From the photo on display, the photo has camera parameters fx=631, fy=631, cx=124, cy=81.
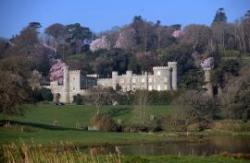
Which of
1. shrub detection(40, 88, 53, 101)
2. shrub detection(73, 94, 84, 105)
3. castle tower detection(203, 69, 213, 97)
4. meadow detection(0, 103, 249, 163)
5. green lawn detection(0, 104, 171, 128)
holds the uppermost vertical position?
castle tower detection(203, 69, 213, 97)

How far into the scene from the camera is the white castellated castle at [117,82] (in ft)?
273

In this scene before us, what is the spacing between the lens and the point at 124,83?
8600 cm

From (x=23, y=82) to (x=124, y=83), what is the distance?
40.2m

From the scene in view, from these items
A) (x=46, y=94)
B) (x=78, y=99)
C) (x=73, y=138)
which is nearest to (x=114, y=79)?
(x=78, y=99)

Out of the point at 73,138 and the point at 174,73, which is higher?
the point at 174,73

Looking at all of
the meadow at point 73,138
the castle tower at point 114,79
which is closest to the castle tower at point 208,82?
the meadow at point 73,138

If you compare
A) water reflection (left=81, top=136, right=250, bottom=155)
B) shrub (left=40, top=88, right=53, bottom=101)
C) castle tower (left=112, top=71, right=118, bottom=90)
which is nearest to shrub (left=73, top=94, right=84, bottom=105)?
shrub (left=40, top=88, right=53, bottom=101)

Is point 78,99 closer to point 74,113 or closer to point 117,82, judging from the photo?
point 117,82

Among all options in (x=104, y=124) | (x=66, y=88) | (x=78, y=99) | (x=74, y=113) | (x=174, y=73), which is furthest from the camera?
(x=66, y=88)

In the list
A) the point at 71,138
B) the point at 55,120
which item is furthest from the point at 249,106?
the point at 71,138

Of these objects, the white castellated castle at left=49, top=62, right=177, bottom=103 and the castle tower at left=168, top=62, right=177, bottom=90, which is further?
the white castellated castle at left=49, top=62, right=177, bottom=103

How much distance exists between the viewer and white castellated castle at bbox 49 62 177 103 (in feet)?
273

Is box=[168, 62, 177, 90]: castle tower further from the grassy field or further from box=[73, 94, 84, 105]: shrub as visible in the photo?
the grassy field

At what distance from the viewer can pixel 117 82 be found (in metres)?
86.1
